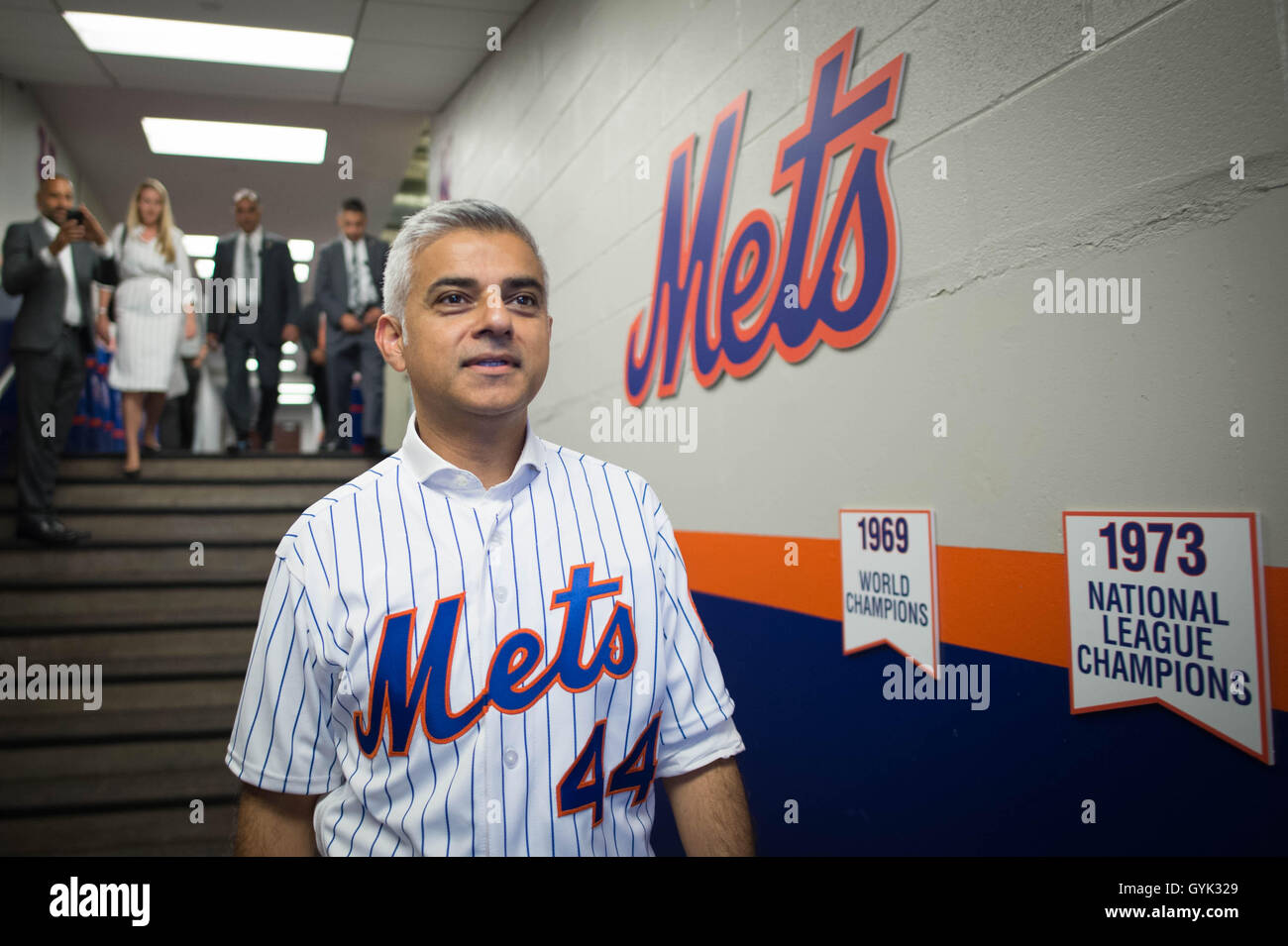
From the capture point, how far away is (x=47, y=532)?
3713mm

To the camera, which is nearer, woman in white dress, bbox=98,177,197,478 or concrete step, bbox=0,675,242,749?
concrete step, bbox=0,675,242,749

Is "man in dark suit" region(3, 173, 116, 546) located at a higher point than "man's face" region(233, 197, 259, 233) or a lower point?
lower

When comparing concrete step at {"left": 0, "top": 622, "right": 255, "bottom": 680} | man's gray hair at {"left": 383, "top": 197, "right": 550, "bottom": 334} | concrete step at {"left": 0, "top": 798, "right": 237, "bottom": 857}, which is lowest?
concrete step at {"left": 0, "top": 798, "right": 237, "bottom": 857}

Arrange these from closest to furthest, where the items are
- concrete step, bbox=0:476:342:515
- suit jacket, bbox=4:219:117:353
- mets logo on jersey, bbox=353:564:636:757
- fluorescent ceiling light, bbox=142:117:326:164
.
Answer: mets logo on jersey, bbox=353:564:636:757 < suit jacket, bbox=4:219:117:353 < concrete step, bbox=0:476:342:515 < fluorescent ceiling light, bbox=142:117:326:164

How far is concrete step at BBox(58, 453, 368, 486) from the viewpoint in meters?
4.33

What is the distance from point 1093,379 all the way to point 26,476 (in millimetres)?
3975

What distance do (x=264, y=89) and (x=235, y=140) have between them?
1205 mm

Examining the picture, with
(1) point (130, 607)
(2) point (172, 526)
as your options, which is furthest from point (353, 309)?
(1) point (130, 607)

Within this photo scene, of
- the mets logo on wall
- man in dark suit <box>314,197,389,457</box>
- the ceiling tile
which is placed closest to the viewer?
the mets logo on wall

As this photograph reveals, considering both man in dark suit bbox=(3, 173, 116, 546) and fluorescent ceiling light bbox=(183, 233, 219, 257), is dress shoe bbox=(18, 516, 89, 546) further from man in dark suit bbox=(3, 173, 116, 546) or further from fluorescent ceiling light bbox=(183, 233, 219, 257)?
fluorescent ceiling light bbox=(183, 233, 219, 257)

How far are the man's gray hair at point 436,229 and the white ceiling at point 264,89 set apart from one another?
3.65 m

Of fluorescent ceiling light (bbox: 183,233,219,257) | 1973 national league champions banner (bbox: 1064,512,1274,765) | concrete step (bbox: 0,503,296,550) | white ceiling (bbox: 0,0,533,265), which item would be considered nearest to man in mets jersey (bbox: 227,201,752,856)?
1973 national league champions banner (bbox: 1064,512,1274,765)
